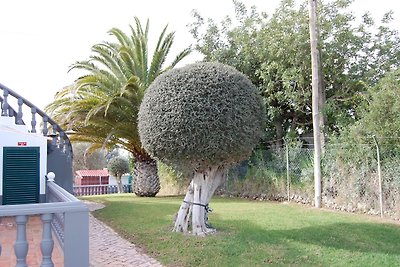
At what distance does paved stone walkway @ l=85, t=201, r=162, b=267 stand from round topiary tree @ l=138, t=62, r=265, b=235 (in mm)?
1261

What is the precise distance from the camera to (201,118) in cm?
675

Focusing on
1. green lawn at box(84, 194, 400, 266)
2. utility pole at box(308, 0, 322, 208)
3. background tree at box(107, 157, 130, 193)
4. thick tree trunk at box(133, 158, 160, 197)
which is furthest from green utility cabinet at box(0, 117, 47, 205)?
background tree at box(107, 157, 130, 193)

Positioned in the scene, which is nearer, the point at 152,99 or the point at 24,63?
the point at 152,99

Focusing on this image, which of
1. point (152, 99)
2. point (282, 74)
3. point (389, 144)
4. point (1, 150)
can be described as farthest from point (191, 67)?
point (282, 74)

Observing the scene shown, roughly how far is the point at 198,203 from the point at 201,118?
1731mm

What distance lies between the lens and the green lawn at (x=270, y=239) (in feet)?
19.1

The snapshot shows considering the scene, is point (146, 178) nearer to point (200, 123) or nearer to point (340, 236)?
point (200, 123)

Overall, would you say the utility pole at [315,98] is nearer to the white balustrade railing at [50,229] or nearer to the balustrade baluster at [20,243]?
the white balustrade railing at [50,229]

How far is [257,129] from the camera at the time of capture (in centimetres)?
732

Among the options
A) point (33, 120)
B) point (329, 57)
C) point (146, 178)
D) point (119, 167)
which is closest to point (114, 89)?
point (146, 178)

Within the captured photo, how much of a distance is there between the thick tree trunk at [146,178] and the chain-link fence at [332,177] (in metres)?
3.05

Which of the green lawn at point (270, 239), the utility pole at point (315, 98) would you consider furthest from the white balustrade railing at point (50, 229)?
the utility pole at point (315, 98)

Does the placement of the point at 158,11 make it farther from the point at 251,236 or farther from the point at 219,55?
the point at 251,236

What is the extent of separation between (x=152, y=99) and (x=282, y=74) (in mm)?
7335
